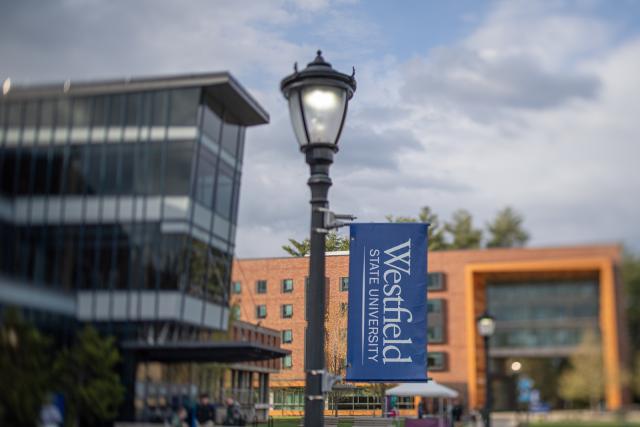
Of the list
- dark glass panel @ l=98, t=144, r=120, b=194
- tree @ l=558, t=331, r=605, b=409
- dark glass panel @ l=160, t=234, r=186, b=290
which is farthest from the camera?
dark glass panel @ l=160, t=234, r=186, b=290

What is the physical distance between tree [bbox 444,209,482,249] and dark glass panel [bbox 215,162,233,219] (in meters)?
4.68

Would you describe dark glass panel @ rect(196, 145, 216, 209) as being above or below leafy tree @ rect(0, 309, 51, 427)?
above

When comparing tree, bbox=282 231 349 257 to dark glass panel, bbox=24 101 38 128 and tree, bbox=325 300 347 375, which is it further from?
dark glass panel, bbox=24 101 38 128

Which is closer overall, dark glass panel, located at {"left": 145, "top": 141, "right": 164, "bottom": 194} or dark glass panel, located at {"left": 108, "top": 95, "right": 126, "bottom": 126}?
dark glass panel, located at {"left": 108, "top": 95, "right": 126, "bottom": 126}

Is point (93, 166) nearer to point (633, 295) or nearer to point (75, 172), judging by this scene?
point (75, 172)

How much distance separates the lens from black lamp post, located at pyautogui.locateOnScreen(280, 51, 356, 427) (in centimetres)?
718

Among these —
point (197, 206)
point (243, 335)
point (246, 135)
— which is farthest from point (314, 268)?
point (243, 335)

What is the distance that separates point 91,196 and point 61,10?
256cm

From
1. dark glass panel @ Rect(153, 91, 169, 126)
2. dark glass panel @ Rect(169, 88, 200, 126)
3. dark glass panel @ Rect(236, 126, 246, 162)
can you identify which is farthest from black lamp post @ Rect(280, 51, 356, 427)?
dark glass panel @ Rect(236, 126, 246, 162)

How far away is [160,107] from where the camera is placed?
1345 cm

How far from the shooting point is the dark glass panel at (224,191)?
17.0 m

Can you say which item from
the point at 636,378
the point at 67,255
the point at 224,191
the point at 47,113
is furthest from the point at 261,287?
the point at 636,378

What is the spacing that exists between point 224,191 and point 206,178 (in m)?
1.17

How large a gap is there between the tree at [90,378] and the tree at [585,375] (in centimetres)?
625
